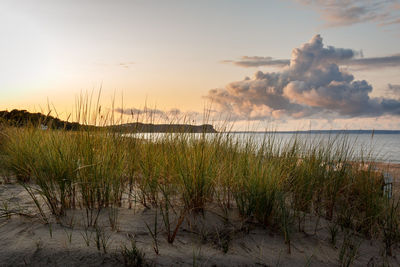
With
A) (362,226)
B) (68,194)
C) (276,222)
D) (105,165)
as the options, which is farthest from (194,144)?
(362,226)

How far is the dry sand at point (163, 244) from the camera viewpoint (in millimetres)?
2326

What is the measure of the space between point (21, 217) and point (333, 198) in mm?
3652

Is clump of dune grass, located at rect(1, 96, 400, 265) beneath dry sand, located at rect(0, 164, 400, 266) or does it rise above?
above

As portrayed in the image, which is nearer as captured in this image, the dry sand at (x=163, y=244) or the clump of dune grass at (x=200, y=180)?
the dry sand at (x=163, y=244)

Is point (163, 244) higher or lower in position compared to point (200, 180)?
lower

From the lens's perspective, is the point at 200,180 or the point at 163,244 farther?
the point at 200,180

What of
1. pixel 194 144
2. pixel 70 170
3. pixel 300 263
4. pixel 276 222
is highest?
pixel 194 144

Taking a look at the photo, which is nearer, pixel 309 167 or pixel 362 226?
pixel 362 226

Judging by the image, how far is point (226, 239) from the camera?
2.79 metres

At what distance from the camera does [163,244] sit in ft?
8.39

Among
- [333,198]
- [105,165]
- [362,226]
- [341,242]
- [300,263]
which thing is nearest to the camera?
[300,263]

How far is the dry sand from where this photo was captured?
2.33 metres

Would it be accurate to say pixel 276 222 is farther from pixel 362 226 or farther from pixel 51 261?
pixel 51 261

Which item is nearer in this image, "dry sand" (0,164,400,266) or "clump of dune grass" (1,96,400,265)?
"dry sand" (0,164,400,266)
